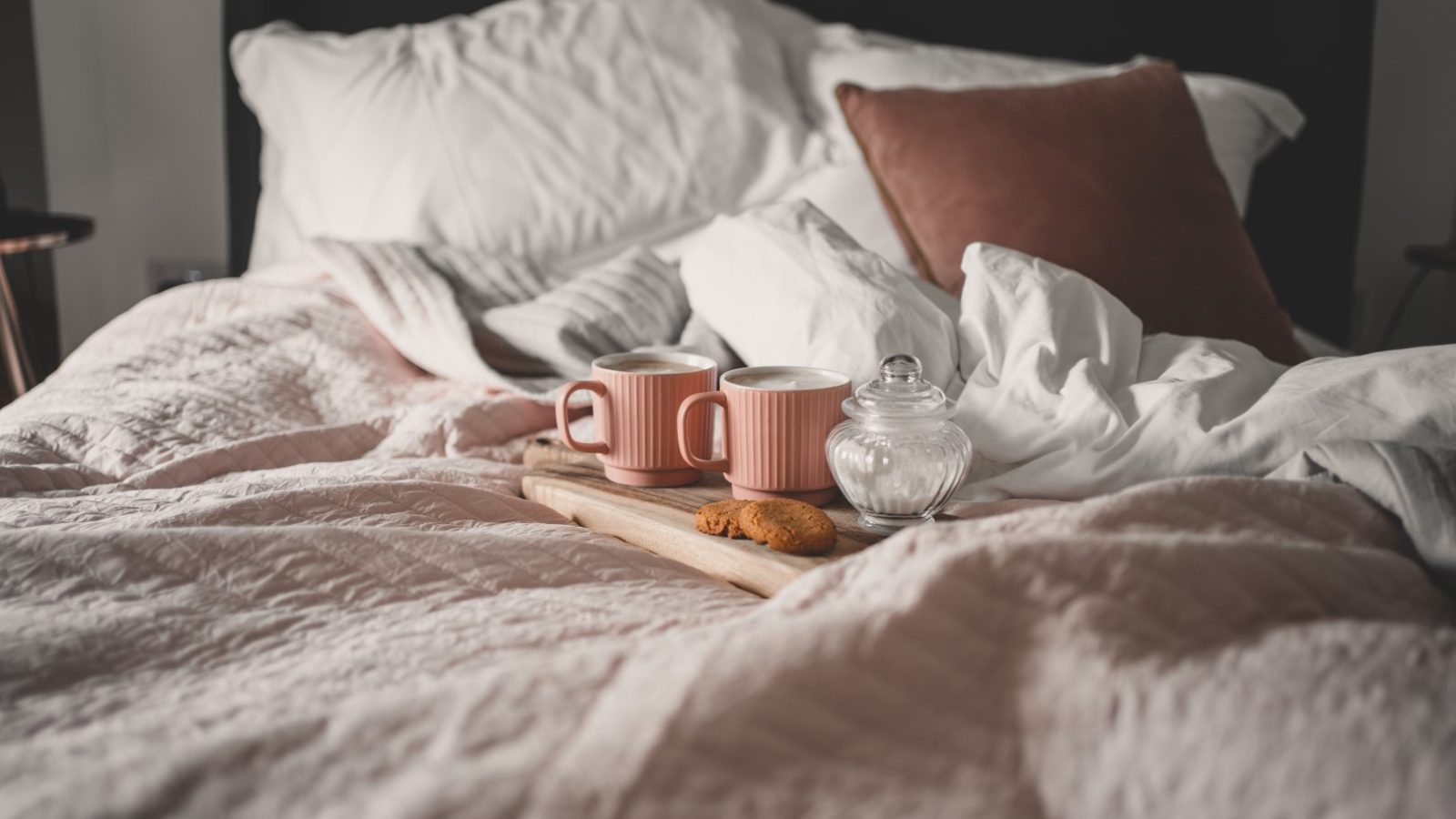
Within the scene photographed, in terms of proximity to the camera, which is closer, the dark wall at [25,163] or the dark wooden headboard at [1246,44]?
the dark wooden headboard at [1246,44]

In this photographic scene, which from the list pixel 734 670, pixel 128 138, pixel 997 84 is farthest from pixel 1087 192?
pixel 128 138

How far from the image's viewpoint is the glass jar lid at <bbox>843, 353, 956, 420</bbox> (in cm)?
80

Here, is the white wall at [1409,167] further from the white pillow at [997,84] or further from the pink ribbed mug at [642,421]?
the pink ribbed mug at [642,421]

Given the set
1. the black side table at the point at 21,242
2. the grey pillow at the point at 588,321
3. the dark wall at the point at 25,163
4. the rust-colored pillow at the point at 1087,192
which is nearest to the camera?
the grey pillow at the point at 588,321

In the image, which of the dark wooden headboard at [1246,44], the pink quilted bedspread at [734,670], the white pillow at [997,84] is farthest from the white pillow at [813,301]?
the dark wooden headboard at [1246,44]

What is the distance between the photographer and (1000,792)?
1.61 ft

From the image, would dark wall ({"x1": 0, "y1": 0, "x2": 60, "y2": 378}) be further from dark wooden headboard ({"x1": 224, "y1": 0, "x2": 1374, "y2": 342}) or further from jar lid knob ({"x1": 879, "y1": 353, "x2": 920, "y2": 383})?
jar lid knob ({"x1": 879, "y1": 353, "x2": 920, "y2": 383})

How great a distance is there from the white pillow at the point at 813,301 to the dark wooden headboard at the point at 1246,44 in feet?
3.55

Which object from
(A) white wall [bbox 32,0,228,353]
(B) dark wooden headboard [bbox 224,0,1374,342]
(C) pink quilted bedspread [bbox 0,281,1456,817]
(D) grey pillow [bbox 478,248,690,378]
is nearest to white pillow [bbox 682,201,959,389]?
(D) grey pillow [bbox 478,248,690,378]

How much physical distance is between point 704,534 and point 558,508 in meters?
0.19

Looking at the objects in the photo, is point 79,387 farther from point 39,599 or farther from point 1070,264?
point 1070,264

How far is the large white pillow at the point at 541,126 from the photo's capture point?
5.50 feet

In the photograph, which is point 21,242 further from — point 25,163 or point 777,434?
point 777,434

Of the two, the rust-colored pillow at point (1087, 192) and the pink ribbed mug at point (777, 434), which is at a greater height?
the rust-colored pillow at point (1087, 192)
